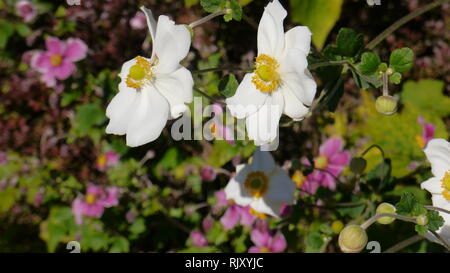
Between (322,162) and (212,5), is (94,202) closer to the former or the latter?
(322,162)

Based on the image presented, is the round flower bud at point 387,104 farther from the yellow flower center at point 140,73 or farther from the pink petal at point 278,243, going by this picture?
the pink petal at point 278,243

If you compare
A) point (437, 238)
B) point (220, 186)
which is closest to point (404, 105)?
point (220, 186)

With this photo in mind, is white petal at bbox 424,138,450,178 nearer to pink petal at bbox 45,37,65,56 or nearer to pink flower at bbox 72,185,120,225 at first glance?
pink flower at bbox 72,185,120,225

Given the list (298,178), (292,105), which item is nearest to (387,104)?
(292,105)

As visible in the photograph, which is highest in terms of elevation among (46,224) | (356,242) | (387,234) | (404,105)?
(404,105)

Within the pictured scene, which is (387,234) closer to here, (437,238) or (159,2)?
(437,238)

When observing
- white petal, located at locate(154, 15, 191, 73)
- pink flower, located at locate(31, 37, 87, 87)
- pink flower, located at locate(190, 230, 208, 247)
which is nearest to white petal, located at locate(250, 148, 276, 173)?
pink flower, located at locate(190, 230, 208, 247)
